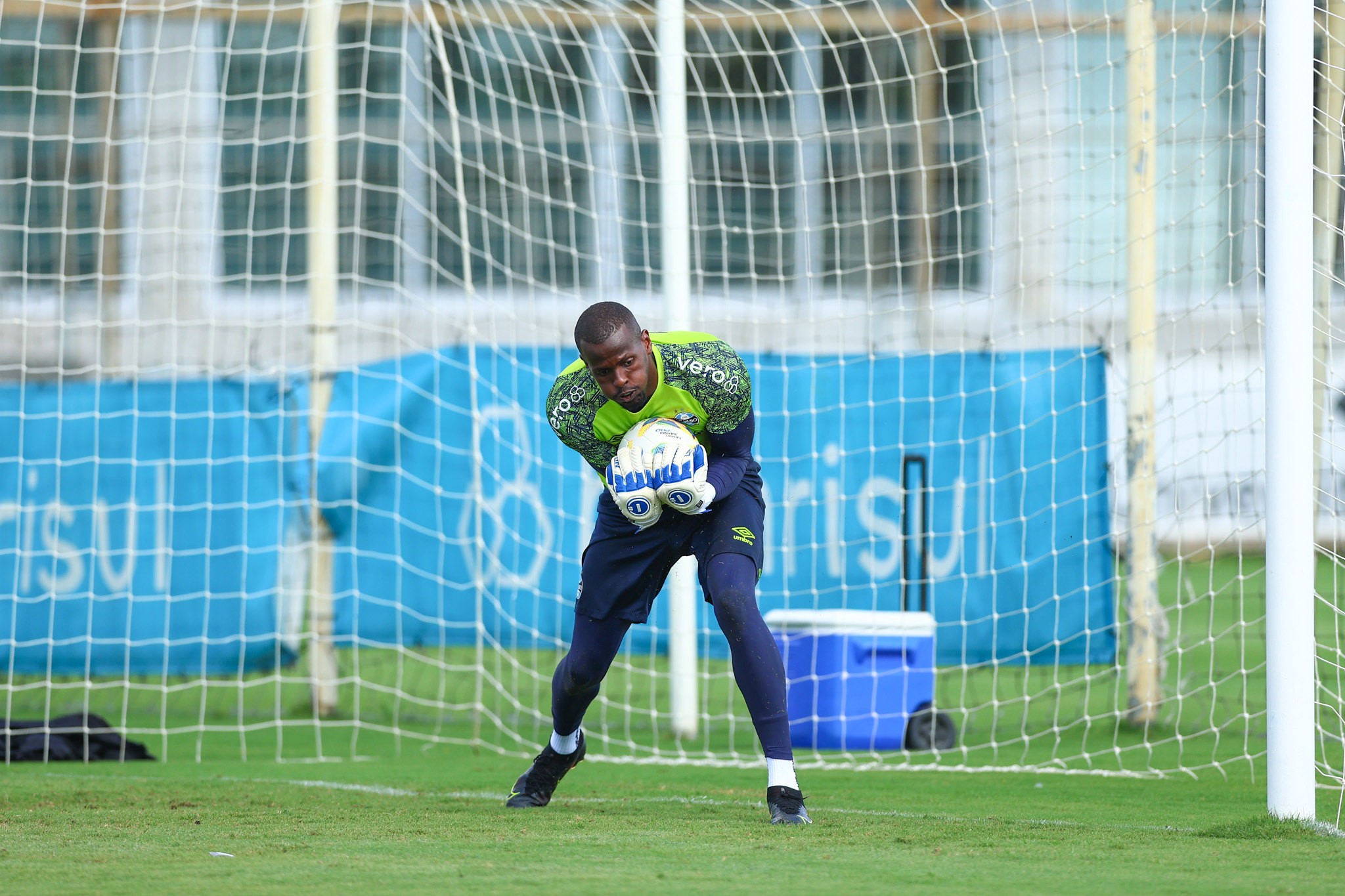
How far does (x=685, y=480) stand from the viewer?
14.6 ft

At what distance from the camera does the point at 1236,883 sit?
136 inches

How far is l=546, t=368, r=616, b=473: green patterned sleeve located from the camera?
470 cm

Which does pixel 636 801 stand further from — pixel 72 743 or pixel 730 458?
pixel 72 743

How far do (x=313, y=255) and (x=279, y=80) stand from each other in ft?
31.4

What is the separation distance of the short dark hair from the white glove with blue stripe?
378 millimetres

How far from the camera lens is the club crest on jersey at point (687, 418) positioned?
15.1ft

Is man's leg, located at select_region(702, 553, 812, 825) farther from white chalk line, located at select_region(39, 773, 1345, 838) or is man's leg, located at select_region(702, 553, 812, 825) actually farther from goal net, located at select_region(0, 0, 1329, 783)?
goal net, located at select_region(0, 0, 1329, 783)

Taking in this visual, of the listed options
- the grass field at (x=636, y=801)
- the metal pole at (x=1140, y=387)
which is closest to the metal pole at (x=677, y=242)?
the grass field at (x=636, y=801)

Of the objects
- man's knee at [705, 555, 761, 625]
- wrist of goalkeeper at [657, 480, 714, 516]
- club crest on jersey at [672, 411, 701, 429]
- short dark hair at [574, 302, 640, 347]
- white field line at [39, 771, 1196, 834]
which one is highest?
short dark hair at [574, 302, 640, 347]

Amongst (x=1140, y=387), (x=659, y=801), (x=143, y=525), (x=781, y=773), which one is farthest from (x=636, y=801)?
(x=143, y=525)

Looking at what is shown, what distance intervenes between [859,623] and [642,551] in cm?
230

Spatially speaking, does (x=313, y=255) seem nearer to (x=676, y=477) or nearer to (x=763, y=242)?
(x=676, y=477)

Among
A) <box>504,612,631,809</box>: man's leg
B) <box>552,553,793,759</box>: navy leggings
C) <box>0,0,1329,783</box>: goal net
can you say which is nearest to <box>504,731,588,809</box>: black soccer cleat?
<box>504,612,631,809</box>: man's leg

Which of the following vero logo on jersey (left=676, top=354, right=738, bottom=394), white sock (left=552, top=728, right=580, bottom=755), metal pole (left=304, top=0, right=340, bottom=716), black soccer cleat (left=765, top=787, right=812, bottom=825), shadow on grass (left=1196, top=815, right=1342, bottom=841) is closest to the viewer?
shadow on grass (left=1196, top=815, right=1342, bottom=841)
